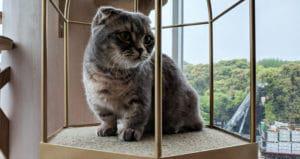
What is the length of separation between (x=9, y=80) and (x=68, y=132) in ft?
1.54

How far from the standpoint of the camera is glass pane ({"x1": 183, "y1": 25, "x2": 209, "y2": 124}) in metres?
1.10

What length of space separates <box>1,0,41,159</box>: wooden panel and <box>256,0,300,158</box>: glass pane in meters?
0.75

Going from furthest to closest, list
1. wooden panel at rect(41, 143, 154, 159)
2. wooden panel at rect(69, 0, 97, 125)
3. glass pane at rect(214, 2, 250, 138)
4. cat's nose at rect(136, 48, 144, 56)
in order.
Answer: wooden panel at rect(69, 0, 97, 125), glass pane at rect(214, 2, 250, 138), cat's nose at rect(136, 48, 144, 56), wooden panel at rect(41, 143, 154, 159)

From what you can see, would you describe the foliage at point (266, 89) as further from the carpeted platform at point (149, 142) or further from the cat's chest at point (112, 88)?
the cat's chest at point (112, 88)

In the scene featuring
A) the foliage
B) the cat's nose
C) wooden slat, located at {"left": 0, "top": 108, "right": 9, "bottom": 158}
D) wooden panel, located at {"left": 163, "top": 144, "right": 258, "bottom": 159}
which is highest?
the cat's nose

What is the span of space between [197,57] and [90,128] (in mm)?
502

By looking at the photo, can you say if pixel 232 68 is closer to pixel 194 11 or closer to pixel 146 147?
pixel 194 11

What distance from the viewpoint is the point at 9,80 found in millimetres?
1084

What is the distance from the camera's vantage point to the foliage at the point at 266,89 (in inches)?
38.7

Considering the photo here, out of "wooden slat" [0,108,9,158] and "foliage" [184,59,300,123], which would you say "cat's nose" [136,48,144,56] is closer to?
"foliage" [184,59,300,123]

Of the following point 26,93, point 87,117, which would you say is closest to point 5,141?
point 26,93

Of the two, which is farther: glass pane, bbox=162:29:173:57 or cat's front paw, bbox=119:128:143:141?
glass pane, bbox=162:29:173:57

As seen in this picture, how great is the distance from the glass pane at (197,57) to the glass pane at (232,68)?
54mm

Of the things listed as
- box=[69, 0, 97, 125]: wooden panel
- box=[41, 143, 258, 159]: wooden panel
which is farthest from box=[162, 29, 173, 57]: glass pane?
box=[41, 143, 258, 159]: wooden panel
